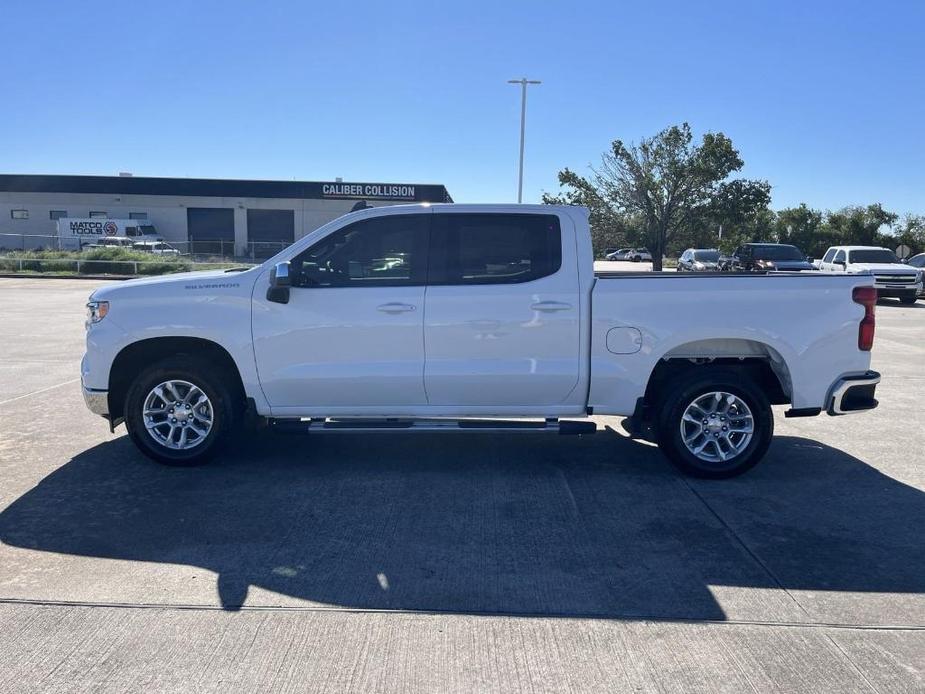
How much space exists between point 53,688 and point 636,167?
2770 cm

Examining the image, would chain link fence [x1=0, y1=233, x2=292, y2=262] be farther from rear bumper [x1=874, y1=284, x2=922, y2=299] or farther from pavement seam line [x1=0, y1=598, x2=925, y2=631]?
pavement seam line [x1=0, y1=598, x2=925, y2=631]

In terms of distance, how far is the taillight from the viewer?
6082 millimetres

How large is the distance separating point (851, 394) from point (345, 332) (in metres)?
3.86

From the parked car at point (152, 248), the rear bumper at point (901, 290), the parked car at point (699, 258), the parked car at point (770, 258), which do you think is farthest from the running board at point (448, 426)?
the parked car at point (152, 248)

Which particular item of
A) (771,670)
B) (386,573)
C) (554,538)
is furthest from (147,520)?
(771,670)

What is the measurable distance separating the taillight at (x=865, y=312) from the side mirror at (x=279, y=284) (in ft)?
13.8

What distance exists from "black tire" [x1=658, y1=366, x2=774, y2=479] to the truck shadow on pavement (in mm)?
152

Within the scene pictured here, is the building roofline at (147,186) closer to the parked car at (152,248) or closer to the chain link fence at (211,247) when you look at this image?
the chain link fence at (211,247)

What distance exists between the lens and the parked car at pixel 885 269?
81.6 feet

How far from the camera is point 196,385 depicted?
627 centimetres

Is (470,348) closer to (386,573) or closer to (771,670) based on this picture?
(386,573)

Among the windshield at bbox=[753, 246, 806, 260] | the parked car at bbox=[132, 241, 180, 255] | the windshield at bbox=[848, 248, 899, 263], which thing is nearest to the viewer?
the windshield at bbox=[753, 246, 806, 260]

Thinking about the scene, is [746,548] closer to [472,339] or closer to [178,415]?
[472,339]

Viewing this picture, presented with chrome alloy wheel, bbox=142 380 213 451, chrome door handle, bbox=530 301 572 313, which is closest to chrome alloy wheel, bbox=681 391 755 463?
chrome door handle, bbox=530 301 572 313
